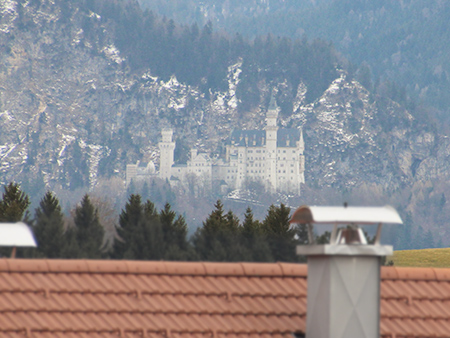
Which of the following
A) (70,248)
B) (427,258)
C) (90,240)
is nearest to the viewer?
(70,248)

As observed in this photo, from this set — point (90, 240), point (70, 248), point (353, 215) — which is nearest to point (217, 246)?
point (90, 240)

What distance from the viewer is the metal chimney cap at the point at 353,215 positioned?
9.50 m

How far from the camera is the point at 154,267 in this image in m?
9.95

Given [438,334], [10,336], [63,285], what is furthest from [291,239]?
[10,336]

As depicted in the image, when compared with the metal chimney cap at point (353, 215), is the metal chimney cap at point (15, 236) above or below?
below

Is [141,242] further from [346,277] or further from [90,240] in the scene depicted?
[346,277]

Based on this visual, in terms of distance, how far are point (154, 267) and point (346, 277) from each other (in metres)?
1.95

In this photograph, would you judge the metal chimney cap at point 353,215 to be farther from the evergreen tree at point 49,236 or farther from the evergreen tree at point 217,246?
the evergreen tree at point 49,236

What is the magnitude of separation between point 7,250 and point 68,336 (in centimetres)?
137

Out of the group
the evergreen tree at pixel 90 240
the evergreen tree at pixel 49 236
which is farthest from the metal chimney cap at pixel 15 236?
the evergreen tree at pixel 90 240

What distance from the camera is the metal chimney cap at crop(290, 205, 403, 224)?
9500mm

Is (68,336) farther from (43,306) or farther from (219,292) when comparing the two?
(219,292)

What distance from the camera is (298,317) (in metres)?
9.93

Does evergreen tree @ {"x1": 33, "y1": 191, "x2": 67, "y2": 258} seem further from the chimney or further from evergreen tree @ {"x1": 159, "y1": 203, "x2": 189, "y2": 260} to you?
the chimney
